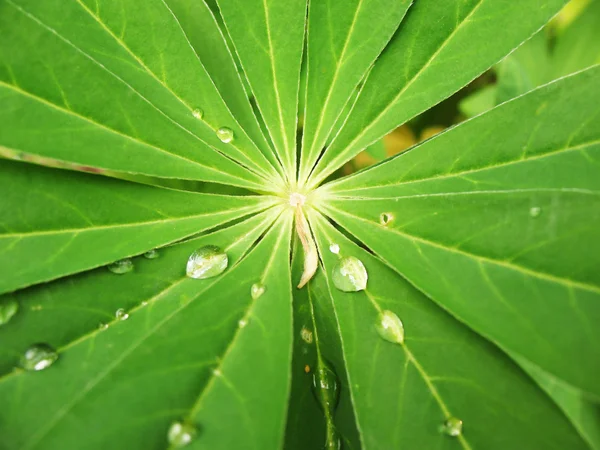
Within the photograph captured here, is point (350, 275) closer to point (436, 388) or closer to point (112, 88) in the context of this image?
point (436, 388)

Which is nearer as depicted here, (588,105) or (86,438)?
(86,438)

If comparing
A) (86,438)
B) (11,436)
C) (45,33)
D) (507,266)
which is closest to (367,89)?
(507,266)

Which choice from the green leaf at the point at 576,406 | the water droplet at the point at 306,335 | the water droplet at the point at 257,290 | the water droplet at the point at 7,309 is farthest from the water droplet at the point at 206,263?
the green leaf at the point at 576,406

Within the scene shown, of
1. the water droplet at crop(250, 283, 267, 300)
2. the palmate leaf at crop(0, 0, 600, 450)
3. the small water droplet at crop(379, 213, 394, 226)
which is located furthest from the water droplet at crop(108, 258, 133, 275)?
the small water droplet at crop(379, 213, 394, 226)

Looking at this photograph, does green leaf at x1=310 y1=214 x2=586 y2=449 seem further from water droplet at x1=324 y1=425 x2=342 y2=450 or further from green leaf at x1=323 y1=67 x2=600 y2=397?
water droplet at x1=324 y1=425 x2=342 y2=450

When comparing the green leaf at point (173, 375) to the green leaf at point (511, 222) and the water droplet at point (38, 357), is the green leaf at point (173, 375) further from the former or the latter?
the green leaf at point (511, 222)

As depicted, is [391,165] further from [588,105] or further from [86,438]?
[86,438]

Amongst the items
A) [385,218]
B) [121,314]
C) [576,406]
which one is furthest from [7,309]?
[576,406]
